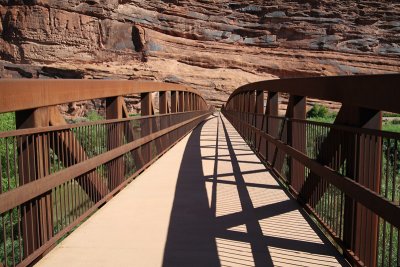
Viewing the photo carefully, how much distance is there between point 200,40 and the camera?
7650cm

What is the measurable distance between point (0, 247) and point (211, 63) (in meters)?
64.9

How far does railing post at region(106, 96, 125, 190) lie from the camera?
22.4ft

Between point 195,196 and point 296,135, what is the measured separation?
1.61 meters

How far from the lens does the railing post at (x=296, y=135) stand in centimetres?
671

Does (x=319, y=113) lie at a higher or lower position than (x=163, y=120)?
lower

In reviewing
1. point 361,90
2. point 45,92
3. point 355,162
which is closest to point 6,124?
point 45,92

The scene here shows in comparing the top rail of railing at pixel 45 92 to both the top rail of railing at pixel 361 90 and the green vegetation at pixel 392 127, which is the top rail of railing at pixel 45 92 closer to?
the top rail of railing at pixel 361 90

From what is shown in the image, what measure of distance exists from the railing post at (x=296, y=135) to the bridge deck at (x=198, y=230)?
31 centimetres

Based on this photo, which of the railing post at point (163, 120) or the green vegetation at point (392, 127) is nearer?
the railing post at point (163, 120)

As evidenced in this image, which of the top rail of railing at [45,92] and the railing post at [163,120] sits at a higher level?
the top rail of railing at [45,92]

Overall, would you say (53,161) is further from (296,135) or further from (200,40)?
(200,40)

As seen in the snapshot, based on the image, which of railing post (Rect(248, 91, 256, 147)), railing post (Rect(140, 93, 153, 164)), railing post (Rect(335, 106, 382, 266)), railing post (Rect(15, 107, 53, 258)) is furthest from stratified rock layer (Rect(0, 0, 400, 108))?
railing post (Rect(335, 106, 382, 266))

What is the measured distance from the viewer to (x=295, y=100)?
23.0 feet

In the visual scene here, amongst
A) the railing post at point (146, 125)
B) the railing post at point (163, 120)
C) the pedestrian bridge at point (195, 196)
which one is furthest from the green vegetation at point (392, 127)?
the pedestrian bridge at point (195, 196)
